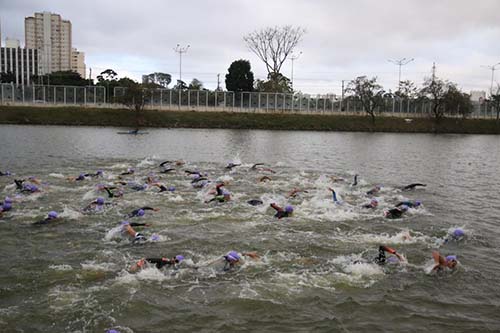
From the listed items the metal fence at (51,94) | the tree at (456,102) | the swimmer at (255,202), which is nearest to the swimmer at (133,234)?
the swimmer at (255,202)

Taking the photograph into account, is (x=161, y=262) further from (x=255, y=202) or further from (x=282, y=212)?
(x=255, y=202)

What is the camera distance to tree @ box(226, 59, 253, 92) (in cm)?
11889

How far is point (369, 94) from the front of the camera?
93750mm

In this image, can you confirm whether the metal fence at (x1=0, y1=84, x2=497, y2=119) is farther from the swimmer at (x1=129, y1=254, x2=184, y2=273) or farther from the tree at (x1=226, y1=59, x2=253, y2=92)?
the swimmer at (x1=129, y1=254, x2=184, y2=273)

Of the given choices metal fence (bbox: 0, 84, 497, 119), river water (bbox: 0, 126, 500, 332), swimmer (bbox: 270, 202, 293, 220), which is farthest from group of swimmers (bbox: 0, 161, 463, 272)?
metal fence (bbox: 0, 84, 497, 119)

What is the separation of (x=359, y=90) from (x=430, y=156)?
177 ft

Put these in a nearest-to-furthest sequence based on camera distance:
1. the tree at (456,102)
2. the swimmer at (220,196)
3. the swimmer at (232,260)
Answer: the swimmer at (232,260), the swimmer at (220,196), the tree at (456,102)

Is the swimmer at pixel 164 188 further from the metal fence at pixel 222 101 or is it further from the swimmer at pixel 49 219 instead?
the metal fence at pixel 222 101

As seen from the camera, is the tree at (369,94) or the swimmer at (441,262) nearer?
the swimmer at (441,262)

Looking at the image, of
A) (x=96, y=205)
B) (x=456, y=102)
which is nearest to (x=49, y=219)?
(x=96, y=205)

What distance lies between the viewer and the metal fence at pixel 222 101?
86500mm

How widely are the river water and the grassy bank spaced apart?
54.6 meters

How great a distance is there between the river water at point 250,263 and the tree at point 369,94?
7054cm

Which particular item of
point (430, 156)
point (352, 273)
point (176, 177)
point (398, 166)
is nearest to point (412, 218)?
point (352, 273)
